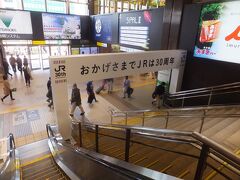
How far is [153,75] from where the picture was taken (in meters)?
13.5

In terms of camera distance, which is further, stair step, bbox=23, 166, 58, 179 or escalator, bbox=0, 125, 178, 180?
stair step, bbox=23, 166, 58, 179

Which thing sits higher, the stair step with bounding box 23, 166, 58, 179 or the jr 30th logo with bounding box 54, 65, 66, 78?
the jr 30th logo with bounding box 54, 65, 66, 78

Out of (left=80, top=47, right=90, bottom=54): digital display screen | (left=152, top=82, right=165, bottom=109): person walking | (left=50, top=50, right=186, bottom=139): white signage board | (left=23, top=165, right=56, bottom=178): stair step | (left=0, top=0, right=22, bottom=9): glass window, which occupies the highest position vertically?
(left=0, top=0, right=22, bottom=9): glass window

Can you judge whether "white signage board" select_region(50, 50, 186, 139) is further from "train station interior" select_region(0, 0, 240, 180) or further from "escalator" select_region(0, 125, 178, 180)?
"escalator" select_region(0, 125, 178, 180)

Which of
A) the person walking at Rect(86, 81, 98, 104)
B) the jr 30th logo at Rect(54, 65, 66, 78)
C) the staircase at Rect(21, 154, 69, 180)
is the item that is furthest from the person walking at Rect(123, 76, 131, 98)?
the staircase at Rect(21, 154, 69, 180)

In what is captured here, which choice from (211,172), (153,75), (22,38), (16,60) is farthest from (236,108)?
(16,60)

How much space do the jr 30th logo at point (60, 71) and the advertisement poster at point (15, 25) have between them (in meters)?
8.10

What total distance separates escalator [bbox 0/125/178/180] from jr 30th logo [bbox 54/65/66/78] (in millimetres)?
1587

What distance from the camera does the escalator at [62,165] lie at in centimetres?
193

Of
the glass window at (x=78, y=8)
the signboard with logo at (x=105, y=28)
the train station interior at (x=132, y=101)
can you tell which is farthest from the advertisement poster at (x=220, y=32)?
the glass window at (x=78, y=8)

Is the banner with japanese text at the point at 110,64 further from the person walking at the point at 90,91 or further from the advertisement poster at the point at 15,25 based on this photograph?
the advertisement poster at the point at 15,25

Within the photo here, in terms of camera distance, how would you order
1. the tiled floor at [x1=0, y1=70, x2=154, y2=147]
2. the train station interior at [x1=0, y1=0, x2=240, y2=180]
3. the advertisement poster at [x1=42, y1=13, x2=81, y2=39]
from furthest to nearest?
1. the advertisement poster at [x1=42, y1=13, x2=81, y2=39]
2. the tiled floor at [x1=0, y1=70, x2=154, y2=147]
3. the train station interior at [x1=0, y1=0, x2=240, y2=180]

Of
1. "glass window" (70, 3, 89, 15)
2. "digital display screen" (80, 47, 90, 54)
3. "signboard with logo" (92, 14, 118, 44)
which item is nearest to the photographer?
"signboard with logo" (92, 14, 118, 44)

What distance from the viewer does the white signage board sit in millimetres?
4532
